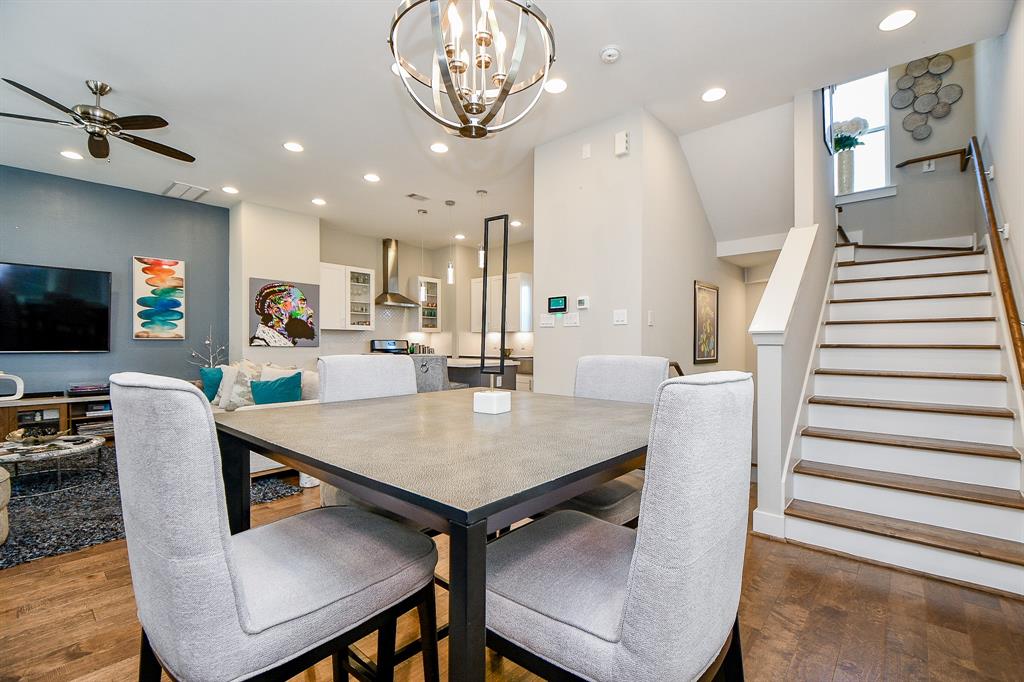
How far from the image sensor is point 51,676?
1444 millimetres

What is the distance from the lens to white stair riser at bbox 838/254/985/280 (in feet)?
11.4

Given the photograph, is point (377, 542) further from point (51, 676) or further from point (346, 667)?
point (51, 676)

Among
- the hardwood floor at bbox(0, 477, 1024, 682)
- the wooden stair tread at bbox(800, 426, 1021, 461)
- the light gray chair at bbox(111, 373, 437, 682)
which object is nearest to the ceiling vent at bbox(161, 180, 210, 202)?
the hardwood floor at bbox(0, 477, 1024, 682)

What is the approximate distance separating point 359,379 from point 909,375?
10.4 ft

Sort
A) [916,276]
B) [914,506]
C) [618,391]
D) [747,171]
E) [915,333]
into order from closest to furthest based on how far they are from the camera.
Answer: [618,391] < [914,506] < [915,333] < [916,276] < [747,171]

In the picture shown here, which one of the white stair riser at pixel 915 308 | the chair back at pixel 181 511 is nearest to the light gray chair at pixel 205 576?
the chair back at pixel 181 511

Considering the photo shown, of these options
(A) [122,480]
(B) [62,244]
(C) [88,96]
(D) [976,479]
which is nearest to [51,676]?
(A) [122,480]

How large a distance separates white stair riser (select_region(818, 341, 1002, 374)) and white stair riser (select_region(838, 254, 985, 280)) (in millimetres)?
1145

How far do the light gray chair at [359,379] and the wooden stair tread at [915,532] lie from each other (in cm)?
215

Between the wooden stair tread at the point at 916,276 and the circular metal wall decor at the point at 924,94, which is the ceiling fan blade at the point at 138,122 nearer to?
the wooden stair tread at the point at 916,276

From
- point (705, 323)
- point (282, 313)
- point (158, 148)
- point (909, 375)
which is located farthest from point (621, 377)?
point (282, 313)

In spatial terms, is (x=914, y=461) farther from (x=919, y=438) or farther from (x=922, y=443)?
(x=919, y=438)

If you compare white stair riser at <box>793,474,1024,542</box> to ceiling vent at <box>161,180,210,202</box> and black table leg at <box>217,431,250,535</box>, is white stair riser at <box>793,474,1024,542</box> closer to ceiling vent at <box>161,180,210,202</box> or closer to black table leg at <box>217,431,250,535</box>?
black table leg at <box>217,431,250,535</box>

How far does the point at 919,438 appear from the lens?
2561 mm
